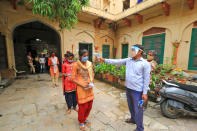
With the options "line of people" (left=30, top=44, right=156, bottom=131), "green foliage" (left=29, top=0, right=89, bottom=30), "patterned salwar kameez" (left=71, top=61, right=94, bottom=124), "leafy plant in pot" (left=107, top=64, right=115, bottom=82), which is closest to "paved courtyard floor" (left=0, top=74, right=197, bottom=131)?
"line of people" (left=30, top=44, right=156, bottom=131)

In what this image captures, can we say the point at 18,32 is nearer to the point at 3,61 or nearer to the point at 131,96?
the point at 3,61

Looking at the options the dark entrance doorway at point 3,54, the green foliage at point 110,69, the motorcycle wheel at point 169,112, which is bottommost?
the motorcycle wheel at point 169,112

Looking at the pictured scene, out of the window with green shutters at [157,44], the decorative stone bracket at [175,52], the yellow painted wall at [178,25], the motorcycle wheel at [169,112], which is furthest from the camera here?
the window with green shutters at [157,44]

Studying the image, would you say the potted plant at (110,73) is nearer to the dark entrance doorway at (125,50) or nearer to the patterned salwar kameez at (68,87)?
the patterned salwar kameez at (68,87)

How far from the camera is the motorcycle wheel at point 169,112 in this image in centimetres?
237

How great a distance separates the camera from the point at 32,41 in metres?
10.4

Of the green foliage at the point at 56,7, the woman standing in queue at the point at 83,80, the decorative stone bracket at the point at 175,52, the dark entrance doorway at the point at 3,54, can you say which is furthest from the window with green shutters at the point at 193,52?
the dark entrance doorway at the point at 3,54

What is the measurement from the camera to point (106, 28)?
962cm

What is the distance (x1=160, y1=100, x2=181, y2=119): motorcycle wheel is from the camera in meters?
2.37

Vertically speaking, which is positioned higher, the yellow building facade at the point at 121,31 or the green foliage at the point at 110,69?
the yellow building facade at the point at 121,31

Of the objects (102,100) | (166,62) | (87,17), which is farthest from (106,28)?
(102,100)

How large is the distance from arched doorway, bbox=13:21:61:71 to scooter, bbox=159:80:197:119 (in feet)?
29.6

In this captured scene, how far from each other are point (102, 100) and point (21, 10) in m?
7.41

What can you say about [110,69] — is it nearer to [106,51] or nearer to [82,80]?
[82,80]
